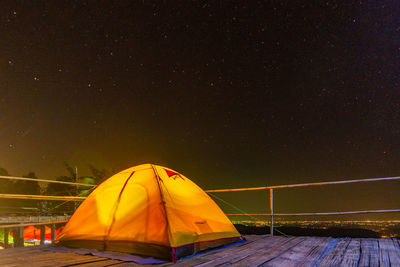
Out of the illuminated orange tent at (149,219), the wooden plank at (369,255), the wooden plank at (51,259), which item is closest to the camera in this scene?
the wooden plank at (369,255)

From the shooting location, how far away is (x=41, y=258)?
107 inches

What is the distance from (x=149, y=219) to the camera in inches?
115

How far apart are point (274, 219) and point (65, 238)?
3302 millimetres

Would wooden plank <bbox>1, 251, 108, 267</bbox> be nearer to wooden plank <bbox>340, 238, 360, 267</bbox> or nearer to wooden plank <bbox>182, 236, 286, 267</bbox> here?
wooden plank <bbox>182, 236, 286, 267</bbox>

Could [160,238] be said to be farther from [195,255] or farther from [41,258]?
[41,258]

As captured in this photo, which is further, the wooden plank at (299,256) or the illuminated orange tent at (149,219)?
the illuminated orange tent at (149,219)

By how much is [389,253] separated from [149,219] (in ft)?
8.78

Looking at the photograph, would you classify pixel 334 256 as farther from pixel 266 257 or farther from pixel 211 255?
pixel 211 255

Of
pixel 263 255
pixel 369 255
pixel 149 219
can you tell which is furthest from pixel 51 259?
pixel 369 255

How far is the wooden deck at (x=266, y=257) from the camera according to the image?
7.97 ft

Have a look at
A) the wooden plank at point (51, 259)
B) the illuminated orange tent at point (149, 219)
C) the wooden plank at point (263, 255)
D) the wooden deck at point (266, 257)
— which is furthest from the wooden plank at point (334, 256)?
the wooden plank at point (51, 259)

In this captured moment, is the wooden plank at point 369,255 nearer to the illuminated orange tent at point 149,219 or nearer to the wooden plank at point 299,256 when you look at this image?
the wooden plank at point 299,256

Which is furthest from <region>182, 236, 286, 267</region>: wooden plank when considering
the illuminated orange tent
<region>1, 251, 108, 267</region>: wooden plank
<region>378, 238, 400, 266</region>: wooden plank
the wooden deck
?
<region>378, 238, 400, 266</region>: wooden plank

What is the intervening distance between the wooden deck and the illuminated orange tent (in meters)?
0.22
